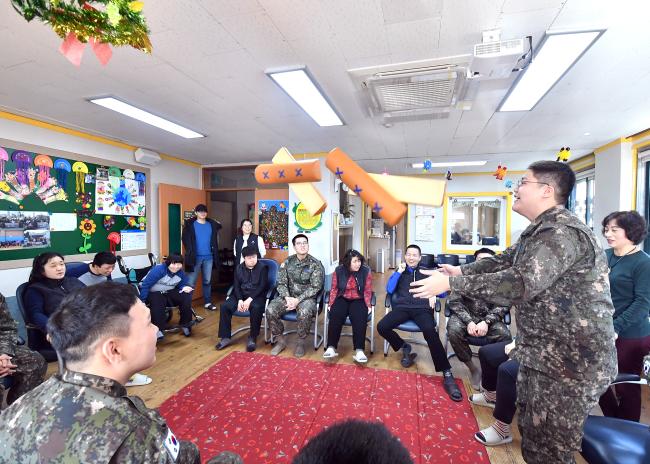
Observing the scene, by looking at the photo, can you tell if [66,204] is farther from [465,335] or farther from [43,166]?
[465,335]

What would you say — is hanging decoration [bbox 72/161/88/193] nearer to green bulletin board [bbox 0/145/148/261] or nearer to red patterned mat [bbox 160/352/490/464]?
green bulletin board [bbox 0/145/148/261]

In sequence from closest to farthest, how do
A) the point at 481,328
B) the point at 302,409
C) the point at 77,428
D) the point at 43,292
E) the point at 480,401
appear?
the point at 77,428 < the point at 302,409 < the point at 480,401 < the point at 43,292 < the point at 481,328

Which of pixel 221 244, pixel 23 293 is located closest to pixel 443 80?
pixel 23 293

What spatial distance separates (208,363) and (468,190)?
6.19m

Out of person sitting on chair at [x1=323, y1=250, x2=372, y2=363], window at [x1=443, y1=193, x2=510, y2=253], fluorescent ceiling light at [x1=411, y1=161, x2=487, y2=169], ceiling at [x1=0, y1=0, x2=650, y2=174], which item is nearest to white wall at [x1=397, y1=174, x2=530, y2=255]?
window at [x1=443, y1=193, x2=510, y2=253]

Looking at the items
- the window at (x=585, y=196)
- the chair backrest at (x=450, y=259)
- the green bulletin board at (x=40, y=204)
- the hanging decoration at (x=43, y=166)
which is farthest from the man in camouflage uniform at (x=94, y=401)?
the window at (x=585, y=196)

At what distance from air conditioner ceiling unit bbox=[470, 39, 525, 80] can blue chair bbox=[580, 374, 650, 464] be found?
5.84 ft

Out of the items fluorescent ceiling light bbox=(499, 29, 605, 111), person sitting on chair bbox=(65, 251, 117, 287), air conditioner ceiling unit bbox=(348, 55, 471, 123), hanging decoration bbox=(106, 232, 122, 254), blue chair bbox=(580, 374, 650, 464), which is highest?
fluorescent ceiling light bbox=(499, 29, 605, 111)

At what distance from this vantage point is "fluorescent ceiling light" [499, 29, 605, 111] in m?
1.78

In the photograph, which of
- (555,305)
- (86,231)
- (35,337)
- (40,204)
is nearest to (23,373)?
(35,337)

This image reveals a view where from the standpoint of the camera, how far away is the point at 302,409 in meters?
2.31

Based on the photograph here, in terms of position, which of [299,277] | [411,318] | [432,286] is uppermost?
[432,286]

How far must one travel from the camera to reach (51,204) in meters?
3.53

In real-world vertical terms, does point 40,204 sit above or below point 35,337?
above
